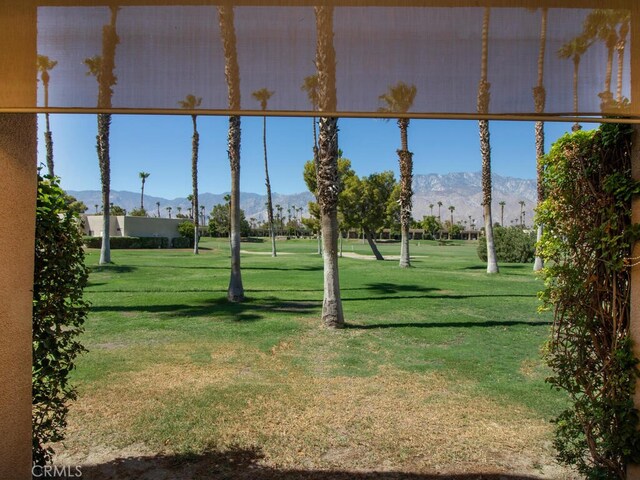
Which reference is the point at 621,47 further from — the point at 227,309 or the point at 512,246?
the point at 512,246

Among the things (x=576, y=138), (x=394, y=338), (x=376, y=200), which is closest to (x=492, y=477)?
(x=576, y=138)

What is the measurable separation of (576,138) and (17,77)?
3430 mm

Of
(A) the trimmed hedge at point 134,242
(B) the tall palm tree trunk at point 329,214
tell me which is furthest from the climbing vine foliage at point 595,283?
(A) the trimmed hedge at point 134,242

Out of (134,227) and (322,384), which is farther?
(134,227)

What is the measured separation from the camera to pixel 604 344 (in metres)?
2.88

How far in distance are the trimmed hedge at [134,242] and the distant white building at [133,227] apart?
2.06m

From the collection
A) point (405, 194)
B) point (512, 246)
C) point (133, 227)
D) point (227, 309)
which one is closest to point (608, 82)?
point (227, 309)

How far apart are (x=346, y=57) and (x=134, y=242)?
44.9 m

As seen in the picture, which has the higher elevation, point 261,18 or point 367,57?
point 261,18

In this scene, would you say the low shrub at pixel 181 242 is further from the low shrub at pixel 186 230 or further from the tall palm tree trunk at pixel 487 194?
the tall palm tree trunk at pixel 487 194

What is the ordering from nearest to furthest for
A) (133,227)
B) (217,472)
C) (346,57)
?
(346,57) < (217,472) < (133,227)

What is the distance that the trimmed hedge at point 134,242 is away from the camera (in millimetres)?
40031

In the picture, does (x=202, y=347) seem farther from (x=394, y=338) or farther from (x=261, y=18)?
(x=261, y=18)

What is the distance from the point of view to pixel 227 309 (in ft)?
39.6
